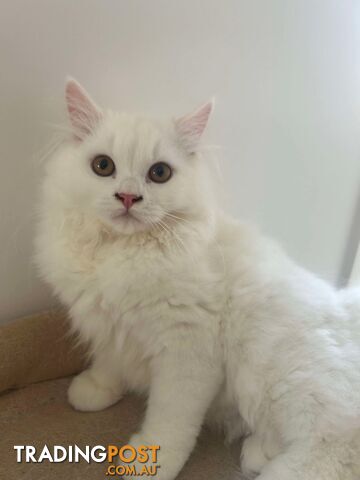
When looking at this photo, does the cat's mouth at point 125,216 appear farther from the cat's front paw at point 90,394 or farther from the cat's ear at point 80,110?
the cat's front paw at point 90,394

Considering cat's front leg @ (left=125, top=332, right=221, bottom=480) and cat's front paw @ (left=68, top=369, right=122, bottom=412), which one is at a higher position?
cat's front leg @ (left=125, top=332, right=221, bottom=480)

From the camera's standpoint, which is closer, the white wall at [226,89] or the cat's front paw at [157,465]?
the cat's front paw at [157,465]

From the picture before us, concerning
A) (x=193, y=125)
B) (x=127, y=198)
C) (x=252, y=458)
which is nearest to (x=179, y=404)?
(x=252, y=458)

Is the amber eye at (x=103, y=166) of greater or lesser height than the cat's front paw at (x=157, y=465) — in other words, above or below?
above

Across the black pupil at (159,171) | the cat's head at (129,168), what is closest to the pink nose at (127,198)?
the cat's head at (129,168)

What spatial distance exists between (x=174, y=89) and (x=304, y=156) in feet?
2.08

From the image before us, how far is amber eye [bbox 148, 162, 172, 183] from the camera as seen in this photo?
3.38 ft

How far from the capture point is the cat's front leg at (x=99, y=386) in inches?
49.1

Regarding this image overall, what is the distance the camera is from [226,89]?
4.94ft

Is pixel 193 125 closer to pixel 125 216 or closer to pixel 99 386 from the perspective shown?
pixel 125 216

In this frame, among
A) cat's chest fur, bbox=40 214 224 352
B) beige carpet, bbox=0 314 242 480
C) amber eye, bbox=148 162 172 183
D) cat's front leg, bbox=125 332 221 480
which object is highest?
amber eye, bbox=148 162 172 183

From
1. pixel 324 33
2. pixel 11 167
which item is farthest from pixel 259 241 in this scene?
pixel 324 33

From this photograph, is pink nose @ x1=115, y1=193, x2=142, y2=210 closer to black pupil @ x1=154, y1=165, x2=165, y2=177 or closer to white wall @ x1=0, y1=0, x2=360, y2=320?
black pupil @ x1=154, y1=165, x2=165, y2=177

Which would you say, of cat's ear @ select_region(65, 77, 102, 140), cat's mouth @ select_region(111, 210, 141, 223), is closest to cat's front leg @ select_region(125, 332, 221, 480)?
cat's mouth @ select_region(111, 210, 141, 223)
